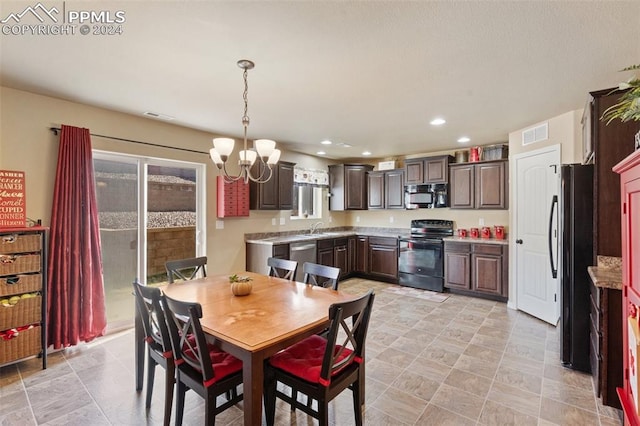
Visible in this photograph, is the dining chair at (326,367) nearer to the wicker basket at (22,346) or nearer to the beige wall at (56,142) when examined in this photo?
the wicker basket at (22,346)

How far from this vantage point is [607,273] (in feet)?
7.64

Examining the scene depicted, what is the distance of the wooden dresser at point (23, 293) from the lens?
2.56 m

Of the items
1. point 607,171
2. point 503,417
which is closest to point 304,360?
point 503,417

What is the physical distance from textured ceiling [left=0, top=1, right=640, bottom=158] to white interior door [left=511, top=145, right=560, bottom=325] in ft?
2.04

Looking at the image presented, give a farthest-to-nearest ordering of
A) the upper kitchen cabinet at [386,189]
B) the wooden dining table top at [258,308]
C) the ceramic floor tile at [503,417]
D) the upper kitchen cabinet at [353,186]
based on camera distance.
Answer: the upper kitchen cabinet at [353,186]
the upper kitchen cabinet at [386,189]
the ceramic floor tile at [503,417]
the wooden dining table top at [258,308]

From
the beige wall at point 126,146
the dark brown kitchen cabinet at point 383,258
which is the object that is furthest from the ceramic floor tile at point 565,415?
the dark brown kitchen cabinet at point 383,258

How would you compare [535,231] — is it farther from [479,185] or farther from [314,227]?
[314,227]

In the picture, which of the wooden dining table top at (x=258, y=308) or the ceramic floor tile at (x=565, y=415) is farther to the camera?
the ceramic floor tile at (x=565, y=415)

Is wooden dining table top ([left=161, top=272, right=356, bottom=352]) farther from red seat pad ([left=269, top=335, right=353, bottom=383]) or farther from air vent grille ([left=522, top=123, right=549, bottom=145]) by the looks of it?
air vent grille ([left=522, top=123, right=549, bottom=145])

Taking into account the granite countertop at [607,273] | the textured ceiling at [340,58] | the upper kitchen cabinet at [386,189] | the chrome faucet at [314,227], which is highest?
the textured ceiling at [340,58]

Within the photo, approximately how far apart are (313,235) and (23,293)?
405 cm

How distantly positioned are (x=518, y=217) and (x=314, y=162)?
3656 mm

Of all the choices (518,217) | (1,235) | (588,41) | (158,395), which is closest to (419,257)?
(518,217)

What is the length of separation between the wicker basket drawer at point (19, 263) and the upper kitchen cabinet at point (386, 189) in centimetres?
512
